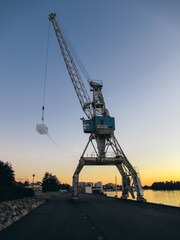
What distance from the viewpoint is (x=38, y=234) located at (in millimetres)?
11102

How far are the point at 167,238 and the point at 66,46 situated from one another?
180 feet

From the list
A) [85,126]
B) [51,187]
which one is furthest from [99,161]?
[51,187]

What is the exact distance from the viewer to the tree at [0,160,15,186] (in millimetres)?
55812

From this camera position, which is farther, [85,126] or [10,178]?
[10,178]

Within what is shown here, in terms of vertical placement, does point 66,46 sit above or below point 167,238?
above

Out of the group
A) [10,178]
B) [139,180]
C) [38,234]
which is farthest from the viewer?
[10,178]

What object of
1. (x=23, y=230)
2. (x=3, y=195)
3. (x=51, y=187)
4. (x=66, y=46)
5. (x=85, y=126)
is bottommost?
(x=51, y=187)

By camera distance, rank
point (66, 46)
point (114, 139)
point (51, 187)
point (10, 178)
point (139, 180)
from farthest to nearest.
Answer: point (51, 187), point (10, 178), point (66, 46), point (114, 139), point (139, 180)

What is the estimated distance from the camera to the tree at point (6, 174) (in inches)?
2197

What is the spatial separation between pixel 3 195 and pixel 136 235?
3985cm

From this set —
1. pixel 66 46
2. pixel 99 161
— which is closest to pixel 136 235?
pixel 99 161

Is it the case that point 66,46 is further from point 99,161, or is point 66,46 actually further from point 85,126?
point 99,161

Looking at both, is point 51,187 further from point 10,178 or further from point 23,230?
point 23,230

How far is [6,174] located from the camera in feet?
188
